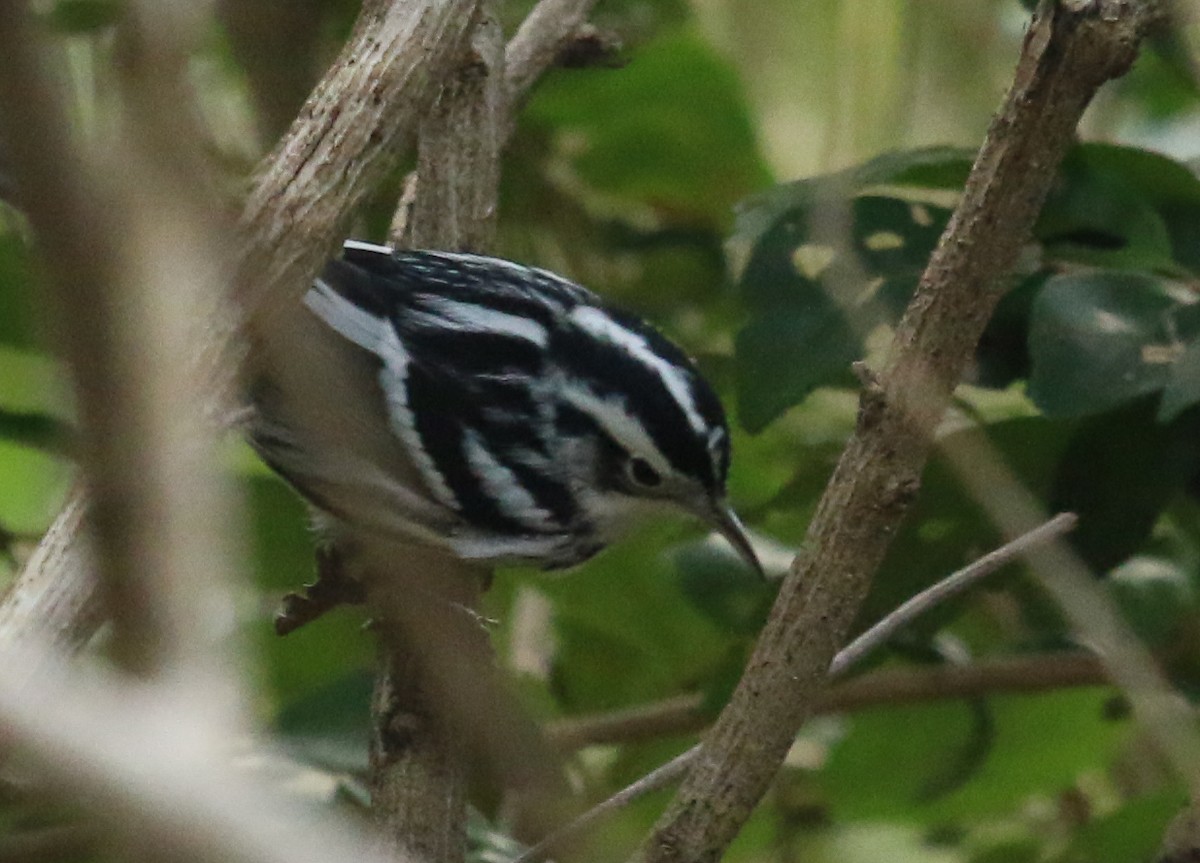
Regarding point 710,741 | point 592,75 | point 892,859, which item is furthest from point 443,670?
point 892,859

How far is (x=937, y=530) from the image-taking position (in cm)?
226

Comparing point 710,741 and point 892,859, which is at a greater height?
point 710,741

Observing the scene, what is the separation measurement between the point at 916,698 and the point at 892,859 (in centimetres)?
91

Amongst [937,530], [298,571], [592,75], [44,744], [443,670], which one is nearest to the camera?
[44,744]

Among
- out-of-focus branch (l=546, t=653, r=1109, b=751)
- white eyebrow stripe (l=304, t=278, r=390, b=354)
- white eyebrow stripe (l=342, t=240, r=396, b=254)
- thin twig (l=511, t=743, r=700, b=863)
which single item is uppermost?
white eyebrow stripe (l=342, t=240, r=396, b=254)

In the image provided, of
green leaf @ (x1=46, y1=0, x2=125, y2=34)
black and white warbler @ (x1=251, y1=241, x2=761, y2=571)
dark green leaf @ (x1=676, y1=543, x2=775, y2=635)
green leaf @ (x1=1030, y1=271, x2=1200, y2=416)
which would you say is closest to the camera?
green leaf @ (x1=1030, y1=271, x2=1200, y2=416)

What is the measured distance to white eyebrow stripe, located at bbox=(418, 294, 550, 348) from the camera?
2295 mm

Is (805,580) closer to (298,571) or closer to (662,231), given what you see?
(298,571)

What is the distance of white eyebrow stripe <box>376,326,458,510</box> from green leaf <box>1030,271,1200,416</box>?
0.81 meters

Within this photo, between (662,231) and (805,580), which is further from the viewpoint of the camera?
(662,231)

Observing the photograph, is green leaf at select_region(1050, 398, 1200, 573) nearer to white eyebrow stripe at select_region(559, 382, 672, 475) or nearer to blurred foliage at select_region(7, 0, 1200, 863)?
blurred foliage at select_region(7, 0, 1200, 863)

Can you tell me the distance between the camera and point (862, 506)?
1.45 metres

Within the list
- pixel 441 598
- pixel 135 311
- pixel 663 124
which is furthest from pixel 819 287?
pixel 135 311

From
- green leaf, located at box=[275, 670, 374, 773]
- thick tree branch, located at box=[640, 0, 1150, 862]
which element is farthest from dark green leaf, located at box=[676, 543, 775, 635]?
thick tree branch, located at box=[640, 0, 1150, 862]
